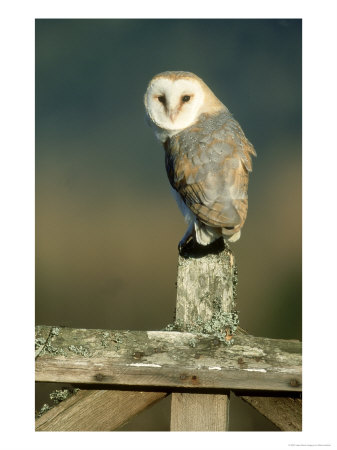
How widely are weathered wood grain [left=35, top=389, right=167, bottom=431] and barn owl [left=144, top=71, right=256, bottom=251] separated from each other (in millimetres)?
662

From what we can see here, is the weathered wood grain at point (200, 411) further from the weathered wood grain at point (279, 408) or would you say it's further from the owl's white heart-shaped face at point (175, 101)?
the owl's white heart-shaped face at point (175, 101)

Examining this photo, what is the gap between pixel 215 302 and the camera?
161 centimetres

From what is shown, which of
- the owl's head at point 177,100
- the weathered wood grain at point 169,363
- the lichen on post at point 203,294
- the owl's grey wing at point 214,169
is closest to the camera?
the weathered wood grain at point 169,363

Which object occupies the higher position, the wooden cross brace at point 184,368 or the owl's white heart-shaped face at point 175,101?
the owl's white heart-shaped face at point 175,101

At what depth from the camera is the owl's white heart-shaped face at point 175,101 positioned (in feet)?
7.96

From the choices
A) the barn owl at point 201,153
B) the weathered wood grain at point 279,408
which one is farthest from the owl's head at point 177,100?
the weathered wood grain at point 279,408

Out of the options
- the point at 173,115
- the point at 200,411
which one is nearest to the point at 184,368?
the point at 200,411

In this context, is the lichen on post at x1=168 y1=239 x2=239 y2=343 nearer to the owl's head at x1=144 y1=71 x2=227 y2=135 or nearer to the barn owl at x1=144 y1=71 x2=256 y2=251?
the barn owl at x1=144 y1=71 x2=256 y2=251

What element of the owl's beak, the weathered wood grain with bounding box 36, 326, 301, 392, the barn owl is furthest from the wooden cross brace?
the owl's beak

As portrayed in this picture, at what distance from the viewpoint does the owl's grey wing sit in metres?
2.03

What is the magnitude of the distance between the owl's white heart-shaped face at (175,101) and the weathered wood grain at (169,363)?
4.17 feet

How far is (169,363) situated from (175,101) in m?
1.37
